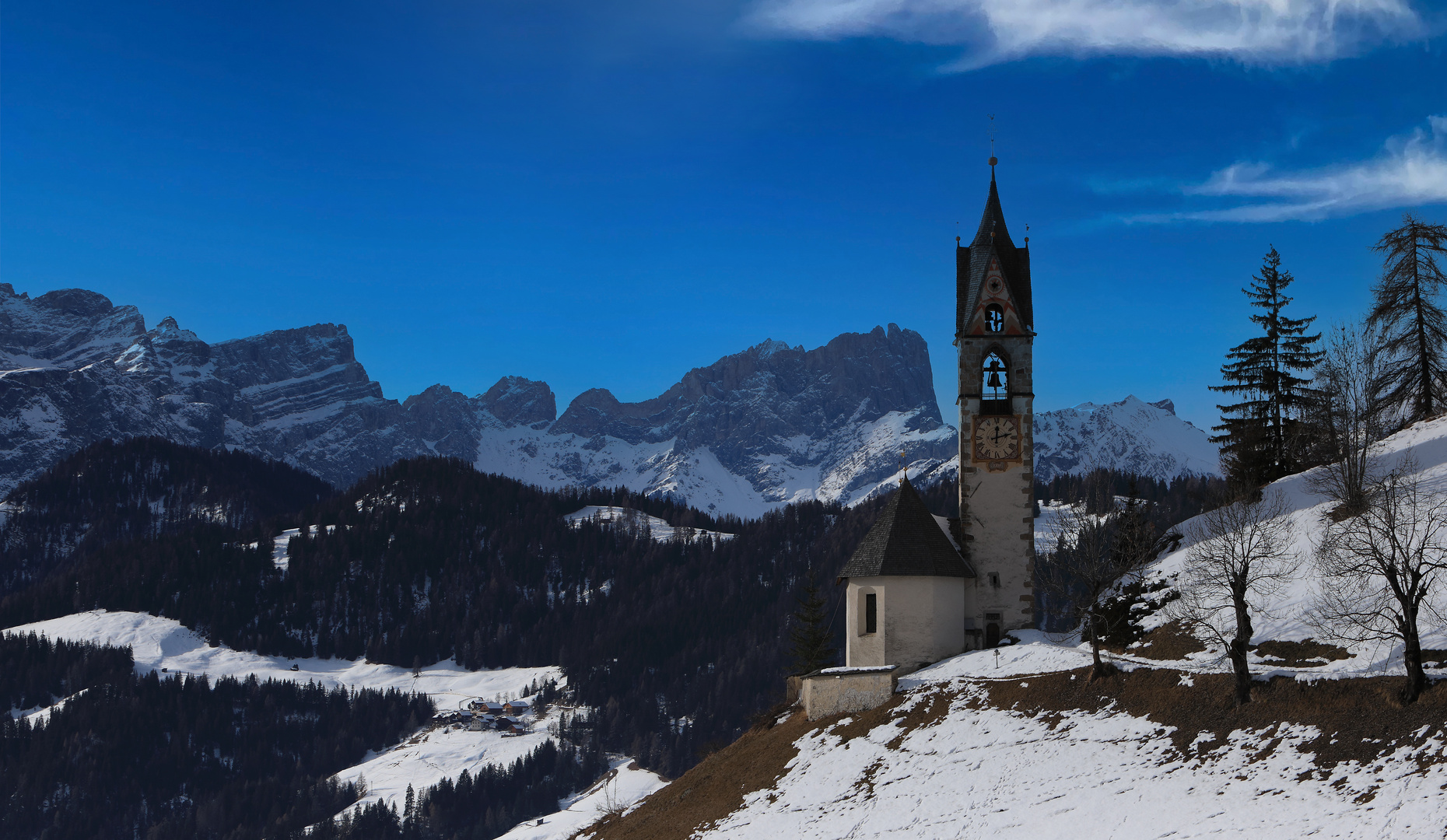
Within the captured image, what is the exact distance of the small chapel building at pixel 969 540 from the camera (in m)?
63.2

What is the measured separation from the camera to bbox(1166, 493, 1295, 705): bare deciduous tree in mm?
48781

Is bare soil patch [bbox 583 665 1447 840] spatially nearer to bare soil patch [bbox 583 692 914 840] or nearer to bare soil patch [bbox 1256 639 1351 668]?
bare soil patch [bbox 583 692 914 840]

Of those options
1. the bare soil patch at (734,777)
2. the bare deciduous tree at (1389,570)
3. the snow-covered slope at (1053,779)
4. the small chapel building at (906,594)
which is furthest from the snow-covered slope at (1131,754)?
the small chapel building at (906,594)

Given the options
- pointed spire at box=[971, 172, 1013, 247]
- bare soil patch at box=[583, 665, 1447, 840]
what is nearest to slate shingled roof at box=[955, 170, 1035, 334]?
pointed spire at box=[971, 172, 1013, 247]

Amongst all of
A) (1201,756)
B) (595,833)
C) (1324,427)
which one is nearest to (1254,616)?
(1201,756)

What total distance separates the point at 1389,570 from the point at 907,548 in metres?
25.8

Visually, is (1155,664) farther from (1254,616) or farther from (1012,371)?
(1012,371)

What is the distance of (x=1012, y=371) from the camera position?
68750 millimetres

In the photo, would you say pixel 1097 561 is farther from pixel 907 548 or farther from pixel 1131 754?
pixel 1131 754

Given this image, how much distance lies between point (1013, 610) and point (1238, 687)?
2211 centimetres

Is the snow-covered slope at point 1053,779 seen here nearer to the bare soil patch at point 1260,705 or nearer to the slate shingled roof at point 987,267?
the bare soil patch at point 1260,705

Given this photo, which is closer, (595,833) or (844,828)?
(844,828)

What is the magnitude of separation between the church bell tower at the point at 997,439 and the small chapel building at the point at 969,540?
59mm

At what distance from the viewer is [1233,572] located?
48.6m
